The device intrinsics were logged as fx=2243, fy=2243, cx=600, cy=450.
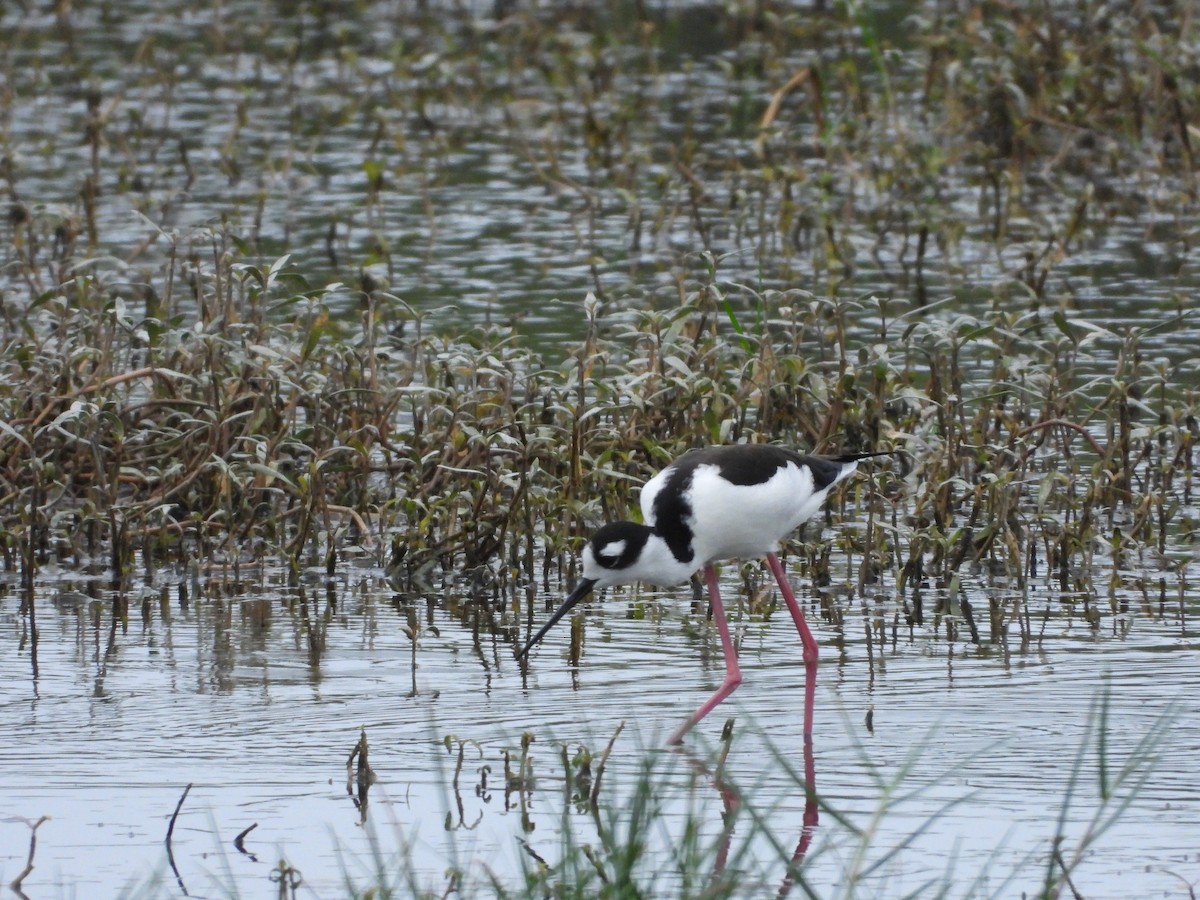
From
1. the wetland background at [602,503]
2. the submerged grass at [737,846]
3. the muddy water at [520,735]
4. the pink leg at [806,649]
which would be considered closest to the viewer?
the submerged grass at [737,846]

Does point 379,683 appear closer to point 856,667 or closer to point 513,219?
point 856,667

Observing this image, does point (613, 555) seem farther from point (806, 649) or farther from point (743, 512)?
point (806, 649)

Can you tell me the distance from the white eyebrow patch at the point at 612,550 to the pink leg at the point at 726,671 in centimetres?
42

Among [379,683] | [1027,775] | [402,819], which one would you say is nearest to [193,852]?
[402,819]

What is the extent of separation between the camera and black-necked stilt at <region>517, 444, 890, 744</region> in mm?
5816

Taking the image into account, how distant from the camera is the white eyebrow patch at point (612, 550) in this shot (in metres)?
5.77

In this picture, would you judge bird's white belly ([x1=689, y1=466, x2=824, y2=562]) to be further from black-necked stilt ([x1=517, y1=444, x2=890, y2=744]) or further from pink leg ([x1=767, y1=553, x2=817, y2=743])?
pink leg ([x1=767, y1=553, x2=817, y2=743])

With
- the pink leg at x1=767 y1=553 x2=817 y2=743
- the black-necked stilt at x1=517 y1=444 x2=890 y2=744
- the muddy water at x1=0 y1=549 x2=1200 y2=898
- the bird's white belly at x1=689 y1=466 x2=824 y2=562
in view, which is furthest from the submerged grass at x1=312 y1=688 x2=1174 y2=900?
the bird's white belly at x1=689 y1=466 x2=824 y2=562

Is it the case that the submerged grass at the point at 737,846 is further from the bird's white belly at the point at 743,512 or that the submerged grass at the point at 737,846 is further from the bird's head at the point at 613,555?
the bird's white belly at the point at 743,512

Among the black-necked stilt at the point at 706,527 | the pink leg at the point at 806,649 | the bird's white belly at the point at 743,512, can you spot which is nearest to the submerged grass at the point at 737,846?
the pink leg at the point at 806,649

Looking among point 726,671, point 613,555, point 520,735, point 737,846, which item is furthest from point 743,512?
point 737,846

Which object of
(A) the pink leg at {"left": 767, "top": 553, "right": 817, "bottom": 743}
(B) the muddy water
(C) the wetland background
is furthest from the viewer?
(A) the pink leg at {"left": 767, "top": 553, "right": 817, "bottom": 743}

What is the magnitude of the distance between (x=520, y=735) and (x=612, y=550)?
560mm

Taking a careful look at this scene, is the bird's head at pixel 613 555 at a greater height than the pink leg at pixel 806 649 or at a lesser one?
greater
